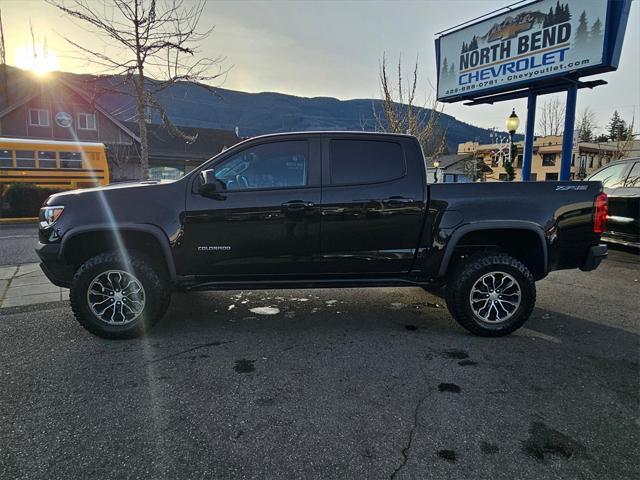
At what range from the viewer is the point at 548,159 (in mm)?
48969

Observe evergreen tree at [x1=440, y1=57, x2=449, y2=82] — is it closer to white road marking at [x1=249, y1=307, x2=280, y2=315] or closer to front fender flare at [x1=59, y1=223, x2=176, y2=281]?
white road marking at [x1=249, y1=307, x2=280, y2=315]

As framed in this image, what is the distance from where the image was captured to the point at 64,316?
4594 mm

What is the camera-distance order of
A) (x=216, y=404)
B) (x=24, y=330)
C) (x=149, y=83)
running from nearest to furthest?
(x=216, y=404)
(x=24, y=330)
(x=149, y=83)

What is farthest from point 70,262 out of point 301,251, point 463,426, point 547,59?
point 547,59

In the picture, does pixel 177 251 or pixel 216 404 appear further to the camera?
pixel 177 251

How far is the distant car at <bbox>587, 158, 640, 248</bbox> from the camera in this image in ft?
23.2

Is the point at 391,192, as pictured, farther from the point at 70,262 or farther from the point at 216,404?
the point at 70,262

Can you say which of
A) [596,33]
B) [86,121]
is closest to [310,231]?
[596,33]

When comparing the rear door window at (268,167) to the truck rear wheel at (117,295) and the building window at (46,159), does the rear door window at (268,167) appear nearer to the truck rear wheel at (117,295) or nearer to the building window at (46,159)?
the truck rear wheel at (117,295)

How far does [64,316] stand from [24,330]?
0.46 metres

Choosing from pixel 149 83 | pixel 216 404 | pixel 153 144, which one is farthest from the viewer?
pixel 153 144

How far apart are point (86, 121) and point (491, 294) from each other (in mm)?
34011

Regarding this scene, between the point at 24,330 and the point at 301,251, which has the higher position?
the point at 301,251

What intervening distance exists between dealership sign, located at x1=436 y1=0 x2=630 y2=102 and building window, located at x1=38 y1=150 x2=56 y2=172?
15.3 m
